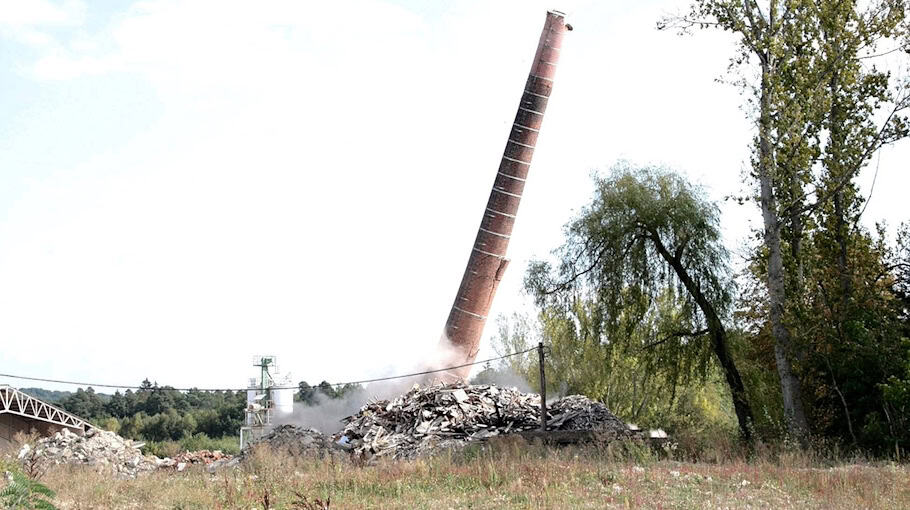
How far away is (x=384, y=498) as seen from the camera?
1095 cm

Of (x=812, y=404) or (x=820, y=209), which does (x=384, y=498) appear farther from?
(x=820, y=209)

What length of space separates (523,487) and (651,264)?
1317 centimetres

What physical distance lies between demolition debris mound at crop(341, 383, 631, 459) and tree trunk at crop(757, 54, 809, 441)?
11.8ft

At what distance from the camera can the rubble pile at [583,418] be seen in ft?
71.3

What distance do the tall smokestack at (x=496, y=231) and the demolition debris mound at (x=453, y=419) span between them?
2222 millimetres

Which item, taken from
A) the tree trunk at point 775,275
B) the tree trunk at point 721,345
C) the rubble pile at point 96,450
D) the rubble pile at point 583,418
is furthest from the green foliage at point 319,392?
the tree trunk at point 775,275

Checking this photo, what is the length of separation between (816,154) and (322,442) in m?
13.2

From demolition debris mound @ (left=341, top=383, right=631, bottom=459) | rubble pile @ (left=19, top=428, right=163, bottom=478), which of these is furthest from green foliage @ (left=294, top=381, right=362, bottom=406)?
rubble pile @ (left=19, top=428, right=163, bottom=478)

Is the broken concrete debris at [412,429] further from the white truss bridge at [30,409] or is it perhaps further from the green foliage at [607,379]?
the white truss bridge at [30,409]

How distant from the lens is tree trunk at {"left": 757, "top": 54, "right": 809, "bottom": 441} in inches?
785

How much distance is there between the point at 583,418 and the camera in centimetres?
2230

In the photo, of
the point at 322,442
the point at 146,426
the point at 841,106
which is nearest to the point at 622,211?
the point at 841,106

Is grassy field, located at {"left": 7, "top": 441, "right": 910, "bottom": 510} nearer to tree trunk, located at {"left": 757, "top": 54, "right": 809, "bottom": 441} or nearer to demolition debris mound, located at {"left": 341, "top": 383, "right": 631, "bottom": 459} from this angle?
tree trunk, located at {"left": 757, "top": 54, "right": 809, "bottom": 441}

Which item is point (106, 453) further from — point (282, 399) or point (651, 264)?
point (651, 264)
